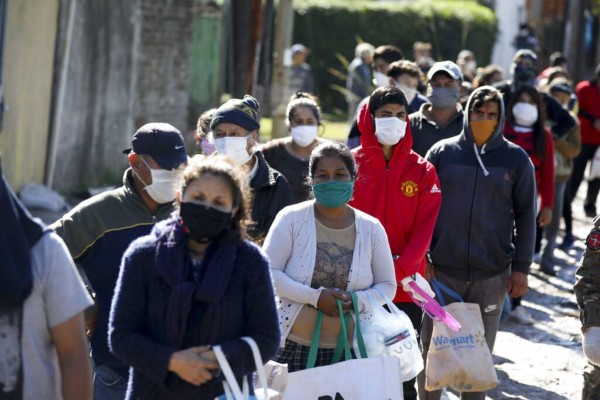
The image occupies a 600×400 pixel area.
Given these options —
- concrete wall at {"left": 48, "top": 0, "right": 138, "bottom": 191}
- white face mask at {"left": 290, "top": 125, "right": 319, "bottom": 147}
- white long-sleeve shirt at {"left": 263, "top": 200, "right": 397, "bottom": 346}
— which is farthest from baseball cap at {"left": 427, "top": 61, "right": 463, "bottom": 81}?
concrete wall at {"left": 48, "top": 0, "right": 138, "bottom": 191}

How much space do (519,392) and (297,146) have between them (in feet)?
7.75

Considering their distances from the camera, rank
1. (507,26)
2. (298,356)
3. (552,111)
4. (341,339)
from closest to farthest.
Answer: (341,339), (298,356), (552,111), (507,26)

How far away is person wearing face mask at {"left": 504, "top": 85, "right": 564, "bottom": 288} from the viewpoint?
975cm

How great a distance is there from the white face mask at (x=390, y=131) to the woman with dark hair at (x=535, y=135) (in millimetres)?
3357

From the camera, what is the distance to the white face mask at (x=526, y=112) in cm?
1003

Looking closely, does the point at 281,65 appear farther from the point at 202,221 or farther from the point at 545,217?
the point at 202,221

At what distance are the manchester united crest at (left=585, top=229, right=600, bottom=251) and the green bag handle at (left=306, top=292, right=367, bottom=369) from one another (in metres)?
1.18

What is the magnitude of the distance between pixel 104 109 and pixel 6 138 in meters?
2.62

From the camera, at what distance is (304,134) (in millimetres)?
8281

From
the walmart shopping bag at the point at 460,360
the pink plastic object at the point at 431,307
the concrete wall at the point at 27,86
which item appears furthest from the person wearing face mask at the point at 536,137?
the concrete wall at the point at 27,86

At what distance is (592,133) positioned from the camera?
1597 cm

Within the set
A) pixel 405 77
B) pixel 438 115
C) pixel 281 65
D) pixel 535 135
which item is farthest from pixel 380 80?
pixel 281 65

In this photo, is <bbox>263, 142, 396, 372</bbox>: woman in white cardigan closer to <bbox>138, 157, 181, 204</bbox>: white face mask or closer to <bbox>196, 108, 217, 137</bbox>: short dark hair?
<bbox>138, 157, 181, 204</bbox>: white face mask

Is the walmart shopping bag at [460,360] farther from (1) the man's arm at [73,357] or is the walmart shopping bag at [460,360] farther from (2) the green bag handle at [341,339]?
(1) the man's arm at [73,357]
